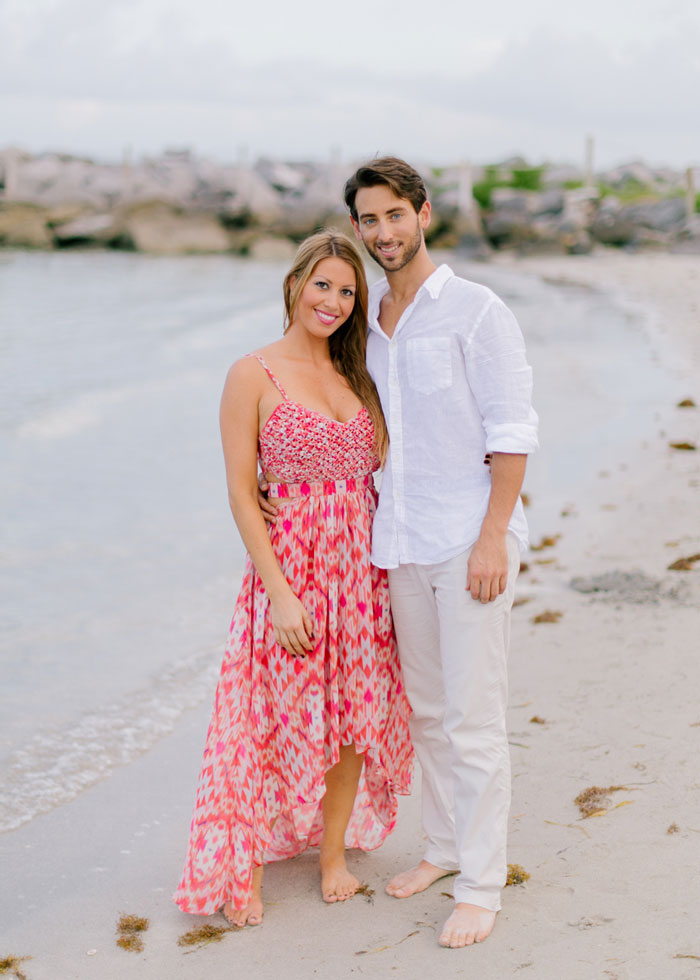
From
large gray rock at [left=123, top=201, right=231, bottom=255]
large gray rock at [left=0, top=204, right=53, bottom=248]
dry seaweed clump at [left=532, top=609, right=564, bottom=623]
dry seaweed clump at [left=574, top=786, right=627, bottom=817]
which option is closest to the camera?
dry seaweed clump at [left=574, top=786, right=627, bottom=817]

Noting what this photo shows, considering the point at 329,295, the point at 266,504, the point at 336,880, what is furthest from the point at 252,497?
the point at 336,880

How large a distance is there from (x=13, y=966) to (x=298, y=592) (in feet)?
4.19

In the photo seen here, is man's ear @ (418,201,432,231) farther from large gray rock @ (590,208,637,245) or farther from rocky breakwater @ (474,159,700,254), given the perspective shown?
large gray rock @ (590,208,637,245)

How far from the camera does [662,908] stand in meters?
2.81

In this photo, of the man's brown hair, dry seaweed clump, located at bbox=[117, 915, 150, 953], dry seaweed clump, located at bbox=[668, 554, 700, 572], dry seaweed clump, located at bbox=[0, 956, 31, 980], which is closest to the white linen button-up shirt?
the man's brown hair

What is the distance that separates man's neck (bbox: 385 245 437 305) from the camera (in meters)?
3.01

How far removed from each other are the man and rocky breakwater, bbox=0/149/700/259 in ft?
88.7

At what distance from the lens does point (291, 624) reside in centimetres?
300

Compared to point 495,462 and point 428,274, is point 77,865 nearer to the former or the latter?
point 495,462

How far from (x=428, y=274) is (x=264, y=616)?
1067 mm

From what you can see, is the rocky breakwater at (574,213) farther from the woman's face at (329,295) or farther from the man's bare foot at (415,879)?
the man's bare foot at (415,879)

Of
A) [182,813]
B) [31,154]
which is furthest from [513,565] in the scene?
[31,154]

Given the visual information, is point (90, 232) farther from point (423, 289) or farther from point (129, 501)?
point (423, 289)

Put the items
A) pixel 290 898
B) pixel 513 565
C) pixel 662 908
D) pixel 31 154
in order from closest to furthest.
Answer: pixel 662 908 → pixel 513 565 → pixel 290 898 → pixel 31 154
